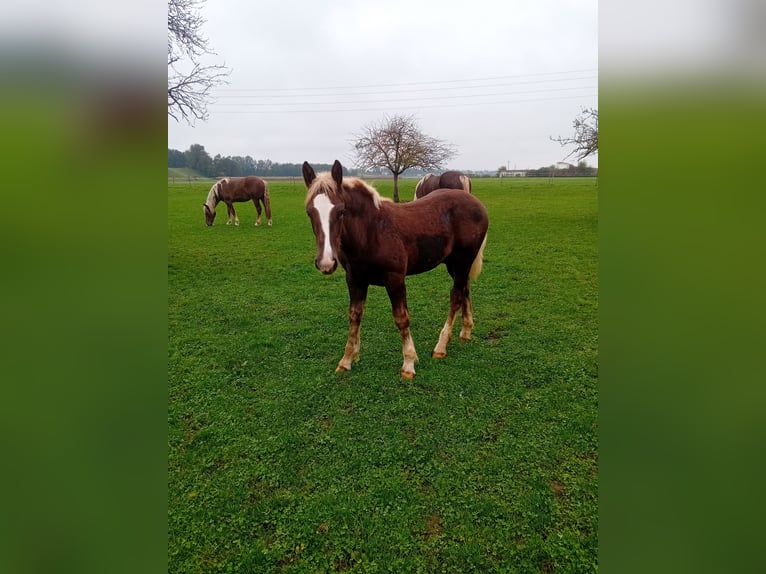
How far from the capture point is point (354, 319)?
162 inches

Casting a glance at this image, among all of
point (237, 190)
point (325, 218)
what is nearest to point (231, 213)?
point (237, 190)

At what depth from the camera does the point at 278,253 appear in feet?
33.9

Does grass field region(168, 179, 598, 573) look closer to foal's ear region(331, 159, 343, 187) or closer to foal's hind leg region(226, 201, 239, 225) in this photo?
foal's ear region(331, 159, 343, 187)

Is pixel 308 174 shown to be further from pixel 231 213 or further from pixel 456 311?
pixel 231 213

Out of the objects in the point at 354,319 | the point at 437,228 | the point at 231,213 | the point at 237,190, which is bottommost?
the point at 354,319

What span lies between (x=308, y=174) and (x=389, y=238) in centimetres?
96

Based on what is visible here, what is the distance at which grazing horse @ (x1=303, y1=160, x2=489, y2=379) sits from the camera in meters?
3.13

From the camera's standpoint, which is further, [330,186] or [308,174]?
[308,174]
